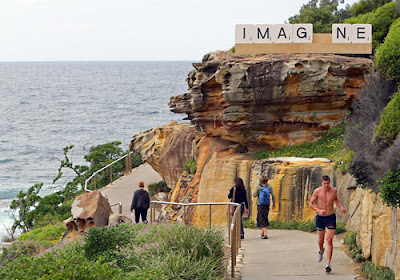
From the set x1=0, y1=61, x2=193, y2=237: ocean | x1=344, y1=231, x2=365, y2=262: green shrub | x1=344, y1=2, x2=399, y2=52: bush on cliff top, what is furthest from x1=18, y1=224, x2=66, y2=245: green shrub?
x1=344, y1=2, x2=399, y2=52: bush on cliff top

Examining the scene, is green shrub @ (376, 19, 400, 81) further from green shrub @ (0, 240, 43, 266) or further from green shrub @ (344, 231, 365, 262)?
green shrub @ (0, 240, 43, 266)

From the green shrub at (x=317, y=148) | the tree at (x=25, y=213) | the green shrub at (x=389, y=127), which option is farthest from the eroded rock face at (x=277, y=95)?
the tree at (x=25, y=213)

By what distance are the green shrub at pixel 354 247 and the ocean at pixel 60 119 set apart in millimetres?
21292

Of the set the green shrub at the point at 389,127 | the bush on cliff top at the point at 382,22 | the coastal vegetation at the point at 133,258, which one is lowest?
the coastal vegetation at the point at 133,258

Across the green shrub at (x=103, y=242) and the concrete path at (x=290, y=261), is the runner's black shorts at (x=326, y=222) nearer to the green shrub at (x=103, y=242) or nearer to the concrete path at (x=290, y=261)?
the concrete path at (x=290, y=261)

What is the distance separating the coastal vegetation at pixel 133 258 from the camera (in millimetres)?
8133

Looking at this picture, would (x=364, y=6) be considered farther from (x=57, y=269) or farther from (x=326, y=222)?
(x=57, y=269)

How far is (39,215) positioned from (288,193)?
529 inches

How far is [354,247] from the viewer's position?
11656 mm

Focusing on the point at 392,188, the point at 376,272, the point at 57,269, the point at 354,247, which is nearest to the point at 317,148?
the point at 354,247

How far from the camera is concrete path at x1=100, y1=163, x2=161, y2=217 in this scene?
23.6 m

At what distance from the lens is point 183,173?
22.9 meters

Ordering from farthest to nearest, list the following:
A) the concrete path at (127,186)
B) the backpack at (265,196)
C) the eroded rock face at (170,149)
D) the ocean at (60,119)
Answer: the ocean at (60,119)
the eroded rock face at (170,149)
the concrete path at (127,186)
the backpack at (265,196)

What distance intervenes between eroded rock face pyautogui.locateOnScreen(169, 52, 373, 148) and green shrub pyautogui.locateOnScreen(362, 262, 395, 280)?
9.41 m
